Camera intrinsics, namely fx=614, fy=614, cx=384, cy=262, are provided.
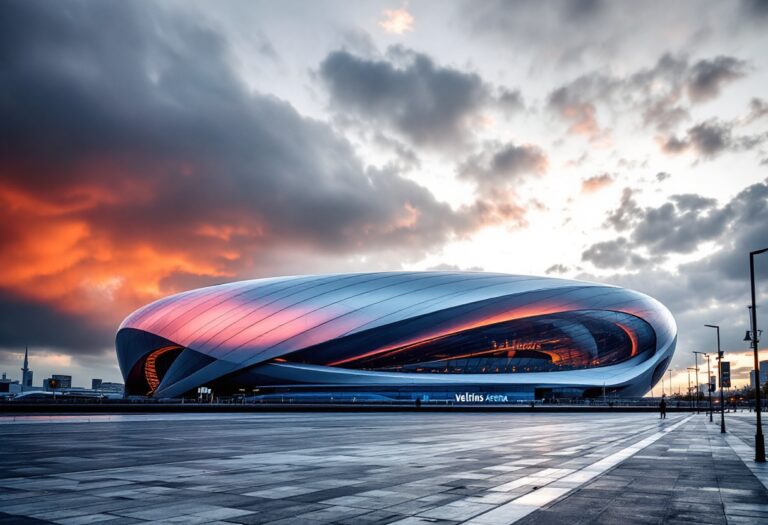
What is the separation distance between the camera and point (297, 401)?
70.0m

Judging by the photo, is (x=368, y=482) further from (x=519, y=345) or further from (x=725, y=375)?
(x=519, y=345)

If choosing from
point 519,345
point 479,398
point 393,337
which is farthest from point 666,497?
point 519,345

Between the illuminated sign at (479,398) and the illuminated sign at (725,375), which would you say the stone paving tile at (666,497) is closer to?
the illuminated sign at (725,375)

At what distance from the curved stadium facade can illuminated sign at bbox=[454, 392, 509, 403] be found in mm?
188

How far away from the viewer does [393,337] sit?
75.1 meters

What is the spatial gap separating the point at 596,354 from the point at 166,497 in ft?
294

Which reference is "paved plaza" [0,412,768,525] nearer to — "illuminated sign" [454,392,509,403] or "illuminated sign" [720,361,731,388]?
"illuminated sign" [720,361,731,388]

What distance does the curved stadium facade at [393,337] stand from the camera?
73938mm

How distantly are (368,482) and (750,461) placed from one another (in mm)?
12493

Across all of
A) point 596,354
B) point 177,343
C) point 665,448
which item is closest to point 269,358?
point 177,343

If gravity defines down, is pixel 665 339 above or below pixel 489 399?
above

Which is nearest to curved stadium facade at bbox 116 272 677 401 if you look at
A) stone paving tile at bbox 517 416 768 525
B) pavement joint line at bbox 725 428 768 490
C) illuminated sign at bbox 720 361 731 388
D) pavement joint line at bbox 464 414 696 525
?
illuminated sign at bbox 720 361 731 388

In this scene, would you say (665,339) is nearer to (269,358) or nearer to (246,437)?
(269,358)

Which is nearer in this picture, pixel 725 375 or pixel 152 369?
pixel 725 375
